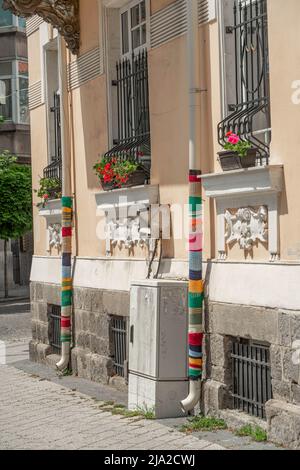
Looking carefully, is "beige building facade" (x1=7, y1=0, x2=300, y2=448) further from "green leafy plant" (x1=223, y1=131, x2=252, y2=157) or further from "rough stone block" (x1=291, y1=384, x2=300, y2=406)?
"green leafy plant" (x1=223, y1=131, x2=252, y2=157)

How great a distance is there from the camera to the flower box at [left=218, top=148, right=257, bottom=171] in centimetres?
844

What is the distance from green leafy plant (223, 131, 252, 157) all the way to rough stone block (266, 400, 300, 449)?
220 centimetres

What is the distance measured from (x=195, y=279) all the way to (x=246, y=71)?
206 centimetres

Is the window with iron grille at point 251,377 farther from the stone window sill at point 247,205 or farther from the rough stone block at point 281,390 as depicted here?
the stone window sill at point 247,205

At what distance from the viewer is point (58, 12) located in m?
12.5

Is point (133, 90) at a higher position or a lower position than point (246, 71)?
higher

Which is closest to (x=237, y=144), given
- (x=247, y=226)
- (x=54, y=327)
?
(x=247, y=226)

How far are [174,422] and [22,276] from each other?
26.7 m

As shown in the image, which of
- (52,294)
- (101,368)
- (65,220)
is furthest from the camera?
(52,294)

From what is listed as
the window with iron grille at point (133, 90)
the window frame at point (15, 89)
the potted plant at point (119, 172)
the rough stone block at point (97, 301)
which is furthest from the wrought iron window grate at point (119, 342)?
the window frame at point (15, 89)

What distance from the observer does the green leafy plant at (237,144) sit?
8414 millimetres

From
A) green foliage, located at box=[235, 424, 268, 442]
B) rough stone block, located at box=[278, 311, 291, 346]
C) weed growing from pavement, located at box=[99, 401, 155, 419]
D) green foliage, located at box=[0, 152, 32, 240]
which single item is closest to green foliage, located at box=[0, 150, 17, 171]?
green foliage, located at box=[0, 152, 32, 240]

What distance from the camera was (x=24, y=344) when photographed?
17422 millimetres

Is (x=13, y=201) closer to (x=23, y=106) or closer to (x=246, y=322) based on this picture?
(x=23, y=106)
